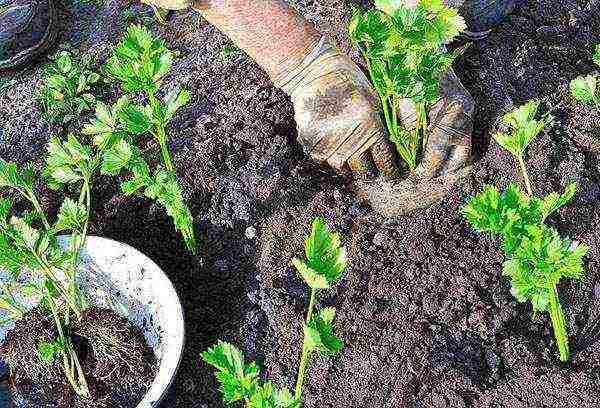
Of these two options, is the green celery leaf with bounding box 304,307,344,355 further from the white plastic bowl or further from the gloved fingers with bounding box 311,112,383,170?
the gloved fingers with bounding box 311,112,383,170

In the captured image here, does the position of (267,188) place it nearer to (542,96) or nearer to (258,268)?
(258,268)

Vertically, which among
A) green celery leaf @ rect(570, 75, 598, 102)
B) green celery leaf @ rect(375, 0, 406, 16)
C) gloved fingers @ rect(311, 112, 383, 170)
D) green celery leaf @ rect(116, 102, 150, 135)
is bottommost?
green celery leaf @ rect(570, 75, 598, 102)

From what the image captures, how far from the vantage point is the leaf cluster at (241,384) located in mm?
1228

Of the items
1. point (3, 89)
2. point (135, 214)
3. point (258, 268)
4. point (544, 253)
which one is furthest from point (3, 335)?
point (544, 253)

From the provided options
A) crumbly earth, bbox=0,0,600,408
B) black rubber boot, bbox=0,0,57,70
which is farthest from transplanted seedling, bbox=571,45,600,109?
black rubber boot, bbox=0,0,57,70

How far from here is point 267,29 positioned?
169 cm

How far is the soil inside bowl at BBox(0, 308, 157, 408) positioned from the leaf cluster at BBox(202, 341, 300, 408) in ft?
1.49

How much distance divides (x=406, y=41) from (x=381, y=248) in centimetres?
55

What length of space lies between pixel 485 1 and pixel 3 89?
1534mm

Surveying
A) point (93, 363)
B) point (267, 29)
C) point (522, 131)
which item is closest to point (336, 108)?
point (267, 29)

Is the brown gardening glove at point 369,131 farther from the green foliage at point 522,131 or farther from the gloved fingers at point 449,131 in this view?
the green foliage at point 522,131

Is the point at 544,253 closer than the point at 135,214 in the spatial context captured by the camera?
Yes

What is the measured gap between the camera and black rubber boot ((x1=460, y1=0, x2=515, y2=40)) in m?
2.00

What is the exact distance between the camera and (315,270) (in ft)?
4.00
